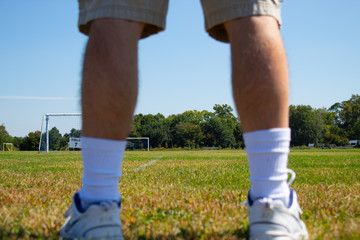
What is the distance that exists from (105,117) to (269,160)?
0.54 m

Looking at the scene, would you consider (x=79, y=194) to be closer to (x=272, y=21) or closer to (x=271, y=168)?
(x=271, y=168)

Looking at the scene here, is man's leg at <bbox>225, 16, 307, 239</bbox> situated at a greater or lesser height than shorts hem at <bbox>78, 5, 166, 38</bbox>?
lesser

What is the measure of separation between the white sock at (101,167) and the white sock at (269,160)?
1.46ft

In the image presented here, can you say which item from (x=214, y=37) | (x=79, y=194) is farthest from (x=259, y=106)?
(x=79, y=194)

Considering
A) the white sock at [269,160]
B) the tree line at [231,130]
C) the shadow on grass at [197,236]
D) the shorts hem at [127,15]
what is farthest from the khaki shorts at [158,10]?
the tree line at [231,130]

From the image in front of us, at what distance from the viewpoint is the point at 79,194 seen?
45.9 inches

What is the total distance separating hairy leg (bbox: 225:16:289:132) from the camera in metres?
1.04

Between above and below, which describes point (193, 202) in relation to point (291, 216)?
below

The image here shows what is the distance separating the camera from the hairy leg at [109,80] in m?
1.04

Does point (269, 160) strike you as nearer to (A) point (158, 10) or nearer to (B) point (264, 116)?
(B) point (264, 116)

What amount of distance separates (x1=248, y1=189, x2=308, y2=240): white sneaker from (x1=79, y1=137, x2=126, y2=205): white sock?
0.46 meters

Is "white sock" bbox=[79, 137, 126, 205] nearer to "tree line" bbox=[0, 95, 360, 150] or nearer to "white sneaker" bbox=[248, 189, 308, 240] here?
"white sneaker" bbox=[248, 189, 308, 240]

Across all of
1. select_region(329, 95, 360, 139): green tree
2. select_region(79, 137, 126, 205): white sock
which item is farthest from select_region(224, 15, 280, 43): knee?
select_region(329, 95, 360, 139): green tree

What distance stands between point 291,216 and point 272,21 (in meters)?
0.65
